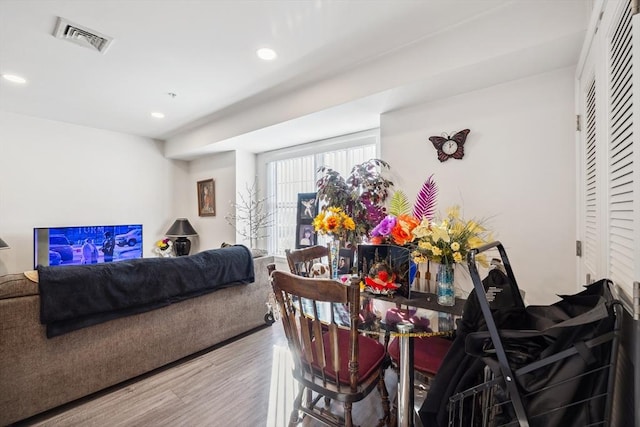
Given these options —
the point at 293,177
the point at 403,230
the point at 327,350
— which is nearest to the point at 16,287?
the point at 327,350

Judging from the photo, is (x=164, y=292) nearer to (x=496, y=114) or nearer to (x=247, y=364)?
(x=247, y=364)

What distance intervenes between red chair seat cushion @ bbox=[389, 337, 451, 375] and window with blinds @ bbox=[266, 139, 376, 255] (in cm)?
231

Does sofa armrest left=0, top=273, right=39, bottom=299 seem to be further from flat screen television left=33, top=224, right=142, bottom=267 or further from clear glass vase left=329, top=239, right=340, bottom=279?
flat screen television left=33, top=224, right=142, bottom=267

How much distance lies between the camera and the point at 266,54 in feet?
7.37

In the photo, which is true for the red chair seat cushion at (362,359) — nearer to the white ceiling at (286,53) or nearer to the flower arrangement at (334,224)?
the flower arrangement at (334,224)

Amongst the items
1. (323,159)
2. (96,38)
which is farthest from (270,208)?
(96,38)

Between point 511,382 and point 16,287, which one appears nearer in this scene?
point 511,382

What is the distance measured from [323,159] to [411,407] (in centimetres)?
305

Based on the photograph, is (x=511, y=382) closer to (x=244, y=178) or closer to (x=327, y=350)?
(x=327, y=350)

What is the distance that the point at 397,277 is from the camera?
1.64 meters

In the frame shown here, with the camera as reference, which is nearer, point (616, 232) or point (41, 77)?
point (616, 232)

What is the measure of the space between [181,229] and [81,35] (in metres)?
3.13

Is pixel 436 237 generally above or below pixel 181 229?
above

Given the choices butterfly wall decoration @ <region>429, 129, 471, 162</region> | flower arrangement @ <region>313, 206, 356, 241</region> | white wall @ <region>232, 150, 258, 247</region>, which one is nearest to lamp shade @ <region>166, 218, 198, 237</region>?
white wall @ <region>232, 150, 258, 247</region>
